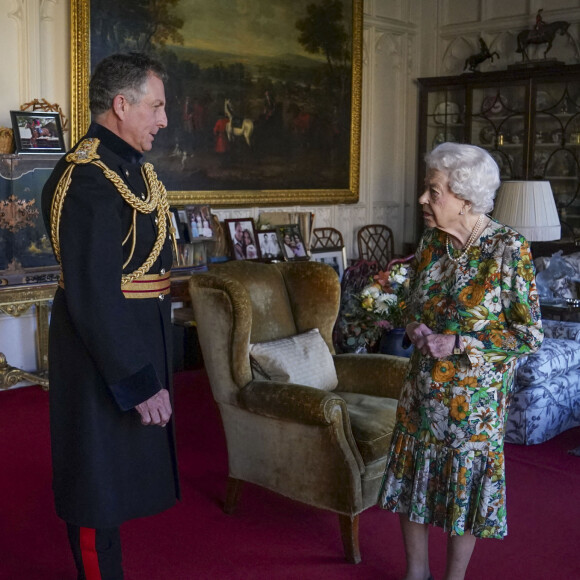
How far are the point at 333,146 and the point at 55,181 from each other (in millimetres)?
5627

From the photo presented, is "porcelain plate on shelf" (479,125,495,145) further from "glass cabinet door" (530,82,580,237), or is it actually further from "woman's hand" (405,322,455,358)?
"woman's hand" (405,322,455,358)

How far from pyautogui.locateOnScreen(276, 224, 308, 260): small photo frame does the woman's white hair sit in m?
4.46

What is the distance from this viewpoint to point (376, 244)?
8.23m

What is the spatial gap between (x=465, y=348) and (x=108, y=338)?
3.46 feet

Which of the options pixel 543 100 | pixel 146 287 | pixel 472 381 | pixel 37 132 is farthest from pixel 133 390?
pixel 543 100

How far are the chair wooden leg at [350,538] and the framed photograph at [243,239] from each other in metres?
3.70

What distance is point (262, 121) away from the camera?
7.04 metres

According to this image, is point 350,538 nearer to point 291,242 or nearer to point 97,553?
point 97,553

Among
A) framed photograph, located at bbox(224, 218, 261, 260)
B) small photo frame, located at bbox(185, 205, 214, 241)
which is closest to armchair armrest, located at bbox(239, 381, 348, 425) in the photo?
small photo frame, located at bbox(185, 205, 214, 241)

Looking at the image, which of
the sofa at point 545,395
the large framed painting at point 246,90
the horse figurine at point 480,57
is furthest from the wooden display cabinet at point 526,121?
the sofa at point 545,395

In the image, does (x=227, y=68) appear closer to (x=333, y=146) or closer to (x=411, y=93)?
(x=333, y=146)

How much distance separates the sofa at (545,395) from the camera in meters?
4.47

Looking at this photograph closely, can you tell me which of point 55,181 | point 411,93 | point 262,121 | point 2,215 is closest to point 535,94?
point 411,93

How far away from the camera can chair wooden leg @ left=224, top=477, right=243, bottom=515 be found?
352cm
